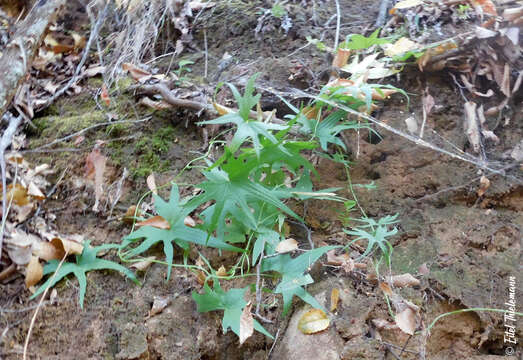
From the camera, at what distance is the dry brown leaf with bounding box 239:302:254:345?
53.3 inches

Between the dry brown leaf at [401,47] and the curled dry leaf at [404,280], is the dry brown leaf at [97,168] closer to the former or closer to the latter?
the curled dry leaf at [404,280]

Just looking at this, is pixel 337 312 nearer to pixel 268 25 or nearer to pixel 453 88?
pixel 453 88

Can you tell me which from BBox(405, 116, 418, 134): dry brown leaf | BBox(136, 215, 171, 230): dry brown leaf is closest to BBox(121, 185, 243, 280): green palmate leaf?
BBox(136, 215, 171, 230): dry brown leaf

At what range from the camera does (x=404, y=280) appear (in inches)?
59.7

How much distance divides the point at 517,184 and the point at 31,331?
1902 mm

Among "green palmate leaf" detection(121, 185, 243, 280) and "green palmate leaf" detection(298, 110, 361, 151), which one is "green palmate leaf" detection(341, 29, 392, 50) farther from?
"green palmate leaf" detection(121, 185, 243, 280)

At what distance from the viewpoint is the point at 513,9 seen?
1.97m

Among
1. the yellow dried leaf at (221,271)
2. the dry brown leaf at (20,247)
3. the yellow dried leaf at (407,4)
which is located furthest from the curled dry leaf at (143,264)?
the yellow dried leaf at (407,4)

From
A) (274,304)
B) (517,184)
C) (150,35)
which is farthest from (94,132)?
(517,184)

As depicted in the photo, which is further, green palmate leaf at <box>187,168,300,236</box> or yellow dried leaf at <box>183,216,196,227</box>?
yellow dried leaf at <box>183,216,196,227</box>

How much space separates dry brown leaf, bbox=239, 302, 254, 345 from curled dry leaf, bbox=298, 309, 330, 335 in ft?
0.55

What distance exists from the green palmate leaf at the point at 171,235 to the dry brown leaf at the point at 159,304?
0.09 meters

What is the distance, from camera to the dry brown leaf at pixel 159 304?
1498 mm

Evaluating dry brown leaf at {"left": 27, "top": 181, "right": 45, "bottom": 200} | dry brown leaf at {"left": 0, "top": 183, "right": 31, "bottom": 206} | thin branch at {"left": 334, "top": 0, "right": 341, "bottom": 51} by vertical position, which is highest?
thin branch at {"left": 334, "top": 0, "right": 341, "bottom": 51}
